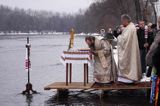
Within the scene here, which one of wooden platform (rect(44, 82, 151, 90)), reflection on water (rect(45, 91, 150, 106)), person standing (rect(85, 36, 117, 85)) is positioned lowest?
reflection on water (rect(45, 91, 150, 106))

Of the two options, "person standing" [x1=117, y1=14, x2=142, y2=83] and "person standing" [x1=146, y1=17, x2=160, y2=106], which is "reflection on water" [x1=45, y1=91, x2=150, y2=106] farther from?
"person standing" [x1=146, y1=17, x2=160, y2=106]

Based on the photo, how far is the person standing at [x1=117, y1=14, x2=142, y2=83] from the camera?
12.5 metres

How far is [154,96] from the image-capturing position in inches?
330

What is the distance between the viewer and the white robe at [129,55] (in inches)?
492

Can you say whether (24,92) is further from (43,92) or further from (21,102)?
(21,102)

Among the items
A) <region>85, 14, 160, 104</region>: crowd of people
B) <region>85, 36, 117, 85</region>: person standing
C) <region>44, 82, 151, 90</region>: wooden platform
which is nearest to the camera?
<region>44, 82, 151, 90</region>: wooden platform

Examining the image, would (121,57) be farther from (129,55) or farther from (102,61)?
(102,61)

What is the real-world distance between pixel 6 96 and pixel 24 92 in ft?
1.77

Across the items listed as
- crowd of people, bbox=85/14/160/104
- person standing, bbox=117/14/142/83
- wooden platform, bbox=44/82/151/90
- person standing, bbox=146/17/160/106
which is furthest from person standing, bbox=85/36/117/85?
person standing, bbox=146/17/160/106

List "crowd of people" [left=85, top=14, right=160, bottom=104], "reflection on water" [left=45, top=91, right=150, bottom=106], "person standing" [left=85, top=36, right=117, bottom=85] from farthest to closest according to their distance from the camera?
"person standing" [left=85, top=36, right=117, bottom=85] < "crowd of people" [left=85, top=14, right=160, bottom=104] < "reflection on water" [left=45, top=91, right=150, bottom=106]

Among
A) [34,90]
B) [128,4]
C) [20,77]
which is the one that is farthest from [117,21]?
[34,90]

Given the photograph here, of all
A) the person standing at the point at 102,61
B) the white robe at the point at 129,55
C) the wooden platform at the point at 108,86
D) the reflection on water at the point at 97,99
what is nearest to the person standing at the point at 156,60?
the reflection on water at the point at 97,99

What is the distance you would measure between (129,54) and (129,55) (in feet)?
0.09

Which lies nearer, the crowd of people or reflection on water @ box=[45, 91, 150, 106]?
reflection on water @ box=[45, 91, 150, 106]
